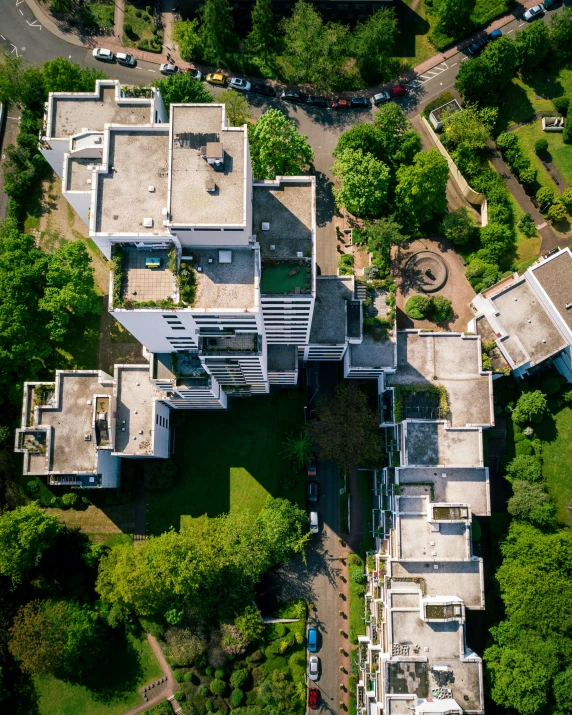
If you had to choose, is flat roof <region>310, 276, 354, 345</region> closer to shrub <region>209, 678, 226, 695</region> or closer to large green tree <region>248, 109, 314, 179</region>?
large green tree <region>248, 109, 314, 179</region>

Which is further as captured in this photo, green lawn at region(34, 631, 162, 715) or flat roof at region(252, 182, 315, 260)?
green lawn at region(34, 631, 162, 715)

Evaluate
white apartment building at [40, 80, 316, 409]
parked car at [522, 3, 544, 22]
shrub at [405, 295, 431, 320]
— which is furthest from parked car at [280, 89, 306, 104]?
parked car at [522, 3, 544, 22]

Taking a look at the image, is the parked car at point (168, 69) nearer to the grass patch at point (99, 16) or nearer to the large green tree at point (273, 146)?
the grass patch at point (99, 16)

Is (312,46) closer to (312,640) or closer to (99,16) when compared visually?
(99,16)

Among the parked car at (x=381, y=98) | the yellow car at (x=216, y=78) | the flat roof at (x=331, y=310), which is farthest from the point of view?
the parked car at (x=381, y=98)

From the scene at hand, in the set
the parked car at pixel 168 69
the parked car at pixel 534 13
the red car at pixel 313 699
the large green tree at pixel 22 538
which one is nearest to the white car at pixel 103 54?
the parked car at pixel 168 69

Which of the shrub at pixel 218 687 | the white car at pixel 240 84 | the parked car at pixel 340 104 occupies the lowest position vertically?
the shrub at pixel 218 687
